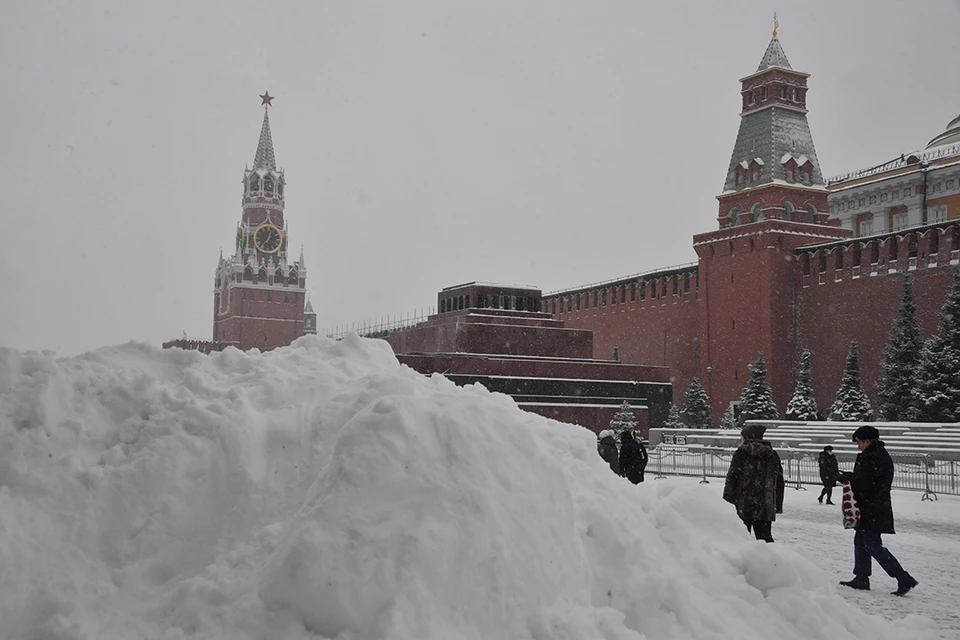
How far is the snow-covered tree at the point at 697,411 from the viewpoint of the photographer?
34438 mm

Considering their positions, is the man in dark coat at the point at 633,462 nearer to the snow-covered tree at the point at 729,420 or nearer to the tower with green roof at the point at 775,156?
the snow-covered tree at the point at 729,420

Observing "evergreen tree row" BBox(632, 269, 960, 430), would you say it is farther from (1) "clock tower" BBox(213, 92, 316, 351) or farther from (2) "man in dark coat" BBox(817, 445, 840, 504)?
(1) "clock tower" BBox(213, 92, 316, 351)

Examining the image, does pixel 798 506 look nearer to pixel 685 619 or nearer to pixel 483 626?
pixel 685 619

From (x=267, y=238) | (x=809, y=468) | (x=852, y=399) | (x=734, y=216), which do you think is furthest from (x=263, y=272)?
(x=809, y=468)

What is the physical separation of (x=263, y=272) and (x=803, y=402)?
63.0 m

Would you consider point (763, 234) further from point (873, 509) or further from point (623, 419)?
point (873, 509)

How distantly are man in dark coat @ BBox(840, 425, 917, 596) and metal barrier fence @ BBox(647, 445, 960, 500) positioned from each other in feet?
27.6

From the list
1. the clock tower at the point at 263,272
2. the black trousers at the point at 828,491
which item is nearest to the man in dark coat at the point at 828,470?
the black trousers at the point at 828,491

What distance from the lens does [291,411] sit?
18.8 ft

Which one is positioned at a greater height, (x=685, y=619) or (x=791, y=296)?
(x=791, y=296)

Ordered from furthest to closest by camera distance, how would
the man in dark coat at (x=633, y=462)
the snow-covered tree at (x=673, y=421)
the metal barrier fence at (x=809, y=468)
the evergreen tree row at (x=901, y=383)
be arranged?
the snow-covered tree at (x=673, y=421) < the evergreen tree row at (x=901, y=383) < the metal barrier fence at (x=809, y=468) < the man in dark coat at (x=633, y=462)

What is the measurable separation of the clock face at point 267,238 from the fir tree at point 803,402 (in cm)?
6233

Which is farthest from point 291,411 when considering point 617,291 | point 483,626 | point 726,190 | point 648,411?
point 617,291

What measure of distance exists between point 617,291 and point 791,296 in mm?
10487
